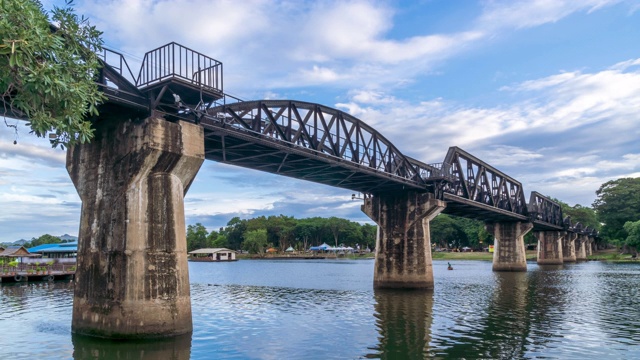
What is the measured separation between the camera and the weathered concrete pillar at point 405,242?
174 feet

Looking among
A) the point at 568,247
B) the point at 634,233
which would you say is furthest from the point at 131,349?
the point at 568,247

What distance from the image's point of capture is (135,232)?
79.2ft

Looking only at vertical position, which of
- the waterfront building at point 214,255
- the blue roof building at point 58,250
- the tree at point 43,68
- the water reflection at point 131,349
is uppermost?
the tree at point 43,68

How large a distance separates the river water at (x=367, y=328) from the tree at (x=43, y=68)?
12672mm

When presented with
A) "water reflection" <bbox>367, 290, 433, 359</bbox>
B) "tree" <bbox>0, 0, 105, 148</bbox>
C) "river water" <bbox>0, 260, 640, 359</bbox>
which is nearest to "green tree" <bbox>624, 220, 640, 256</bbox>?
"river water" <bbox>0, 260, 640, 359</bbox>

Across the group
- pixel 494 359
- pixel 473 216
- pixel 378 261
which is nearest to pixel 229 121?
pixel 494 359

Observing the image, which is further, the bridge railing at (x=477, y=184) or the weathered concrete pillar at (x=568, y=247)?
the weathered concrete pillar at (x=568, y=247)

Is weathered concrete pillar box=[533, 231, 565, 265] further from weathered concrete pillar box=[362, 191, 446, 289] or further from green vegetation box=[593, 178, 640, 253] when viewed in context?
weathered concrete pillar box=[362, 191, 446, 289]

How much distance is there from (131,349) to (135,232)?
528cm

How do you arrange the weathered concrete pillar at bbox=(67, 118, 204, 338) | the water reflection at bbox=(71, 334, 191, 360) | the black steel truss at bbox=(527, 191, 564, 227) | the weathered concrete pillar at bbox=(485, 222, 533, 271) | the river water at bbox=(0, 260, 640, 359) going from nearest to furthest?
the water reflection at bbox=(71, 334, 191, 360), the river water at bbox=(0, 260, 640, 359), the weathered concrete pillar at bbox=(67, 118, 204, 338), the weathered concrete pillar at bbox=(485, 222, 533, 271), the black steel truss at bbox=(527, 191, 564, 227)

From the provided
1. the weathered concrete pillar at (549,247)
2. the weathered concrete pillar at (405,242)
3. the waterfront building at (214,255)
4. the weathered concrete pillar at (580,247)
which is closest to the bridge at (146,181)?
the weathered concrete pillar at (405,242)

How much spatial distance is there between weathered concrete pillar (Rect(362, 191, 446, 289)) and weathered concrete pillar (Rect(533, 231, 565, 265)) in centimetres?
9091

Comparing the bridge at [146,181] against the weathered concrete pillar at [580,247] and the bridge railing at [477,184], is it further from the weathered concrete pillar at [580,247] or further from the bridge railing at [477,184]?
the weathered concrete pillar at [580,247]

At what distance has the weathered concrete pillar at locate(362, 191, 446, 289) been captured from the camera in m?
53.0
